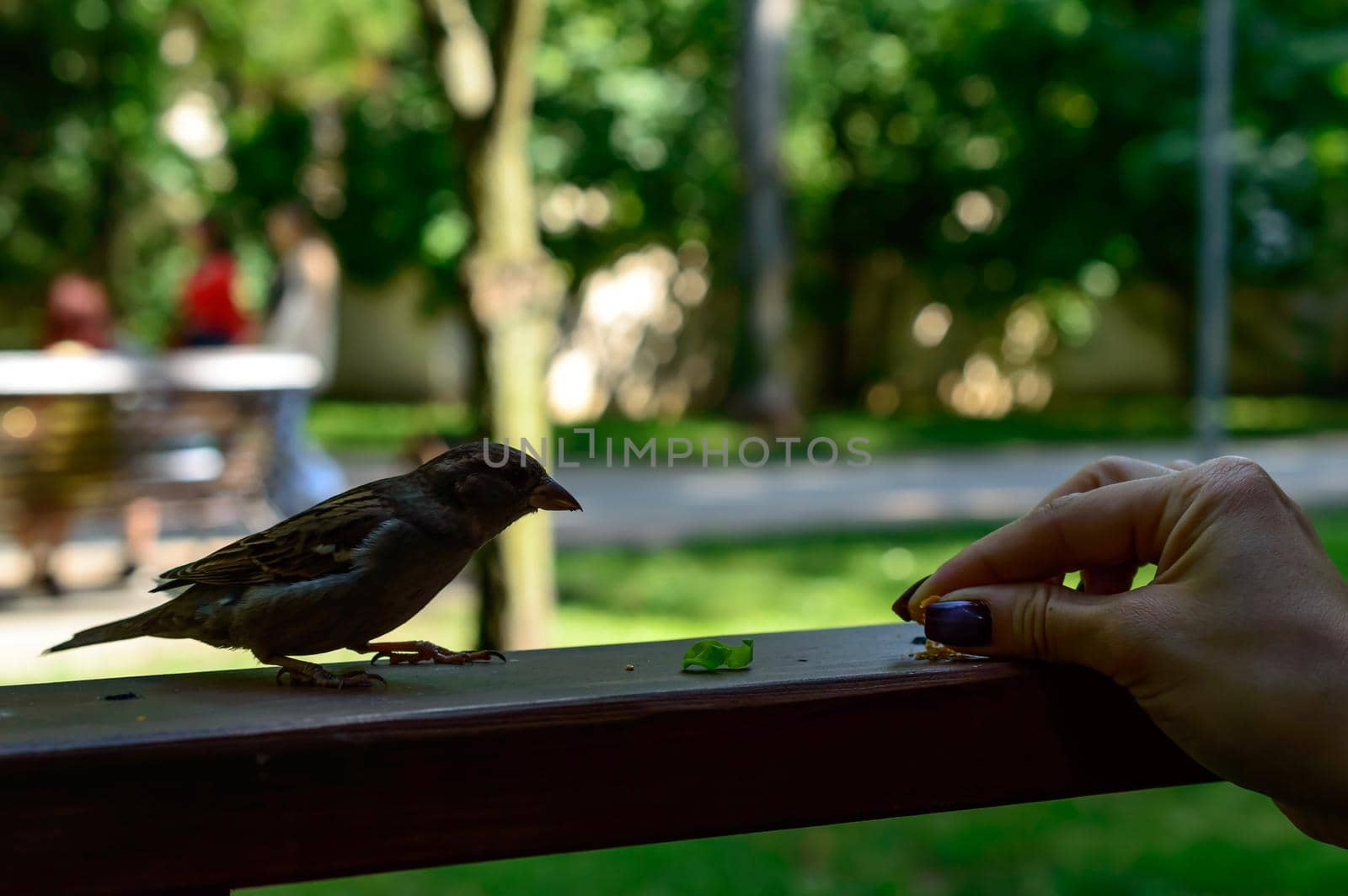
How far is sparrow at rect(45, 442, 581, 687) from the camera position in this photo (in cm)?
146

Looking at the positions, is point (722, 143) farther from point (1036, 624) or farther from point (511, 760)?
point (511, 760)

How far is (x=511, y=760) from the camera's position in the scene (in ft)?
3.59

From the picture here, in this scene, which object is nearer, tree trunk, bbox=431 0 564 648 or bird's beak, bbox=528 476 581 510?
bird's beak, bbox=528 476 581 510

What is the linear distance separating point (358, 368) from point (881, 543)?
14185mm

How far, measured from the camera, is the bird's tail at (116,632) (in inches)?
57.2

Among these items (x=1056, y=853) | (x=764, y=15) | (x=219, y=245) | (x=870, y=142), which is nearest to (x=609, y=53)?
(x=764, y=15)

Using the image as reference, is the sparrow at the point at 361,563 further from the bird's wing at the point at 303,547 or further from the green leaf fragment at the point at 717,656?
the green leaf fragment at the point at 717,656

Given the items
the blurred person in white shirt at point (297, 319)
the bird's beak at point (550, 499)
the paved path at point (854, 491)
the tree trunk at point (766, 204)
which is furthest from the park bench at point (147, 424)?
the tree trunk at point (766, 204)

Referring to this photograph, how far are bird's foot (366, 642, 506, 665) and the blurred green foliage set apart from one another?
1363 cm

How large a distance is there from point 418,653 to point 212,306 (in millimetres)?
7018

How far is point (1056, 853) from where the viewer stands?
12.7 ft

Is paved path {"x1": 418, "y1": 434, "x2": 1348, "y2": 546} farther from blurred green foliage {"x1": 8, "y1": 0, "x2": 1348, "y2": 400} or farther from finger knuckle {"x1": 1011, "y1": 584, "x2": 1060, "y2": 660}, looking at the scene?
finger knuckle {"x1": 1011, "y1": 584, "x2": 1060, "y2": 660}

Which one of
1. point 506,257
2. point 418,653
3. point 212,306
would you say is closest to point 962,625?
point 418,653

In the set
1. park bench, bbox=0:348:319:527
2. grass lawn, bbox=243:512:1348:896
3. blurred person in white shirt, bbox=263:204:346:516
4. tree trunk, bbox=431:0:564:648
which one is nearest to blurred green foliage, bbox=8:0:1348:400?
blurred person in white shirt, bbox=263:204:346:516
